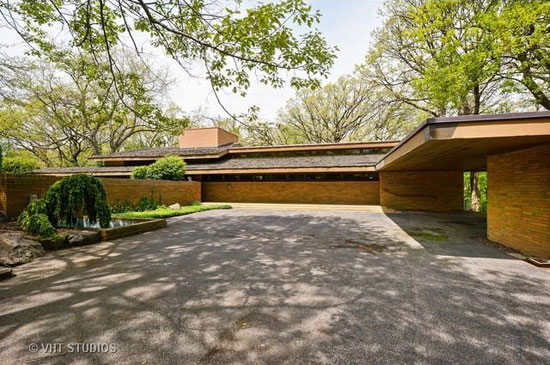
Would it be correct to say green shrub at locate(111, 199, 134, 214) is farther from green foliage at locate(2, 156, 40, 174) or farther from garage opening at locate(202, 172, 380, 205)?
green foliage at locate(2, 156, 40, 174)

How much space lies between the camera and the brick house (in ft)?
13.7

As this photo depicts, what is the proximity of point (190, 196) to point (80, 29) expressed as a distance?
484 inches

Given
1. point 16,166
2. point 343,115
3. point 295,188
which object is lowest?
point 295,188

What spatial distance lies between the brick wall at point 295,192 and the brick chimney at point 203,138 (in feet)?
20.3

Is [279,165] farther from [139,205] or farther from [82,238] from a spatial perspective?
[82,238]

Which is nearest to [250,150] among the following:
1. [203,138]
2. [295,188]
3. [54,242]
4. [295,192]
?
[295,188]

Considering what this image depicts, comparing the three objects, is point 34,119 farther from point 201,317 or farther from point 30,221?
point 201,317

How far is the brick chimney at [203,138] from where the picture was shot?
23984 millimetres

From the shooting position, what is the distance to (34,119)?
2247 cm

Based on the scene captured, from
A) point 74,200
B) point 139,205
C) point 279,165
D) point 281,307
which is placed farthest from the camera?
point 279,165

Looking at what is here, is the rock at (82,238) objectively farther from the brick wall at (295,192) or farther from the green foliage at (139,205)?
the brick wall at (295,192)

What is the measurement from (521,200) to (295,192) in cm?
1281

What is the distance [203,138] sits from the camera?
79.4 feet

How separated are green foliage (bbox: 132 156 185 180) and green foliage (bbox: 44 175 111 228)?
900 centimetres
